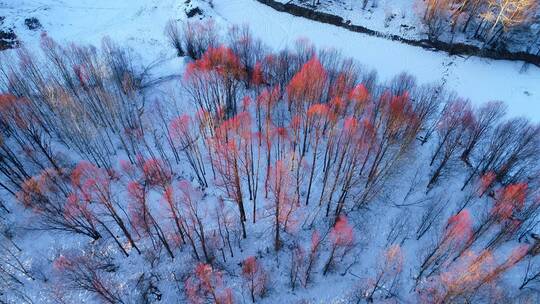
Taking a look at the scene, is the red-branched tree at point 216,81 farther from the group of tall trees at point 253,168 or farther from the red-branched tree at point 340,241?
the red-branched tree at point 340,241

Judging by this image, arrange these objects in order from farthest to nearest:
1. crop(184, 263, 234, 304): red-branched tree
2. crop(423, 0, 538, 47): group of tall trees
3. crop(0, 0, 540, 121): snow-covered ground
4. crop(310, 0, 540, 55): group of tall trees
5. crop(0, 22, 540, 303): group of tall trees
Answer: crop(310, 0, 540, 55): group of tall trees < crop(423, 0, 538, 47): group of tall trees < crop(0, 0, 540, 121): snow-covered ground < crop(0, 22, 540, 303): group of tall trees < crop(184, 263, 234, 304): red-branched tree

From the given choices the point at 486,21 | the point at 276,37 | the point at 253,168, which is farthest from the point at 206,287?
the point at 486,21

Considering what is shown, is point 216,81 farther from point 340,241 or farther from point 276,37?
point 340,241

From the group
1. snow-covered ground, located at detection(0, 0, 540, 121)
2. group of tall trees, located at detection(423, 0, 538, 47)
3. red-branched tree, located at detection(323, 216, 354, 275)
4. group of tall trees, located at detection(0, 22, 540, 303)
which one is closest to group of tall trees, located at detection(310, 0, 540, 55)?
group of tall trees, located at detection(423, 0, 538, 47)

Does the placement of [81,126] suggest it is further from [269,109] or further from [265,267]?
[265,267]

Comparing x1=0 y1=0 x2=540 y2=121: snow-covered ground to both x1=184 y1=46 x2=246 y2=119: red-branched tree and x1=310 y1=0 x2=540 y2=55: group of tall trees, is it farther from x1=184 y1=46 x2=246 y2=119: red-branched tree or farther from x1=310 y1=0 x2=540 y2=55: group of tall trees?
x1=184 y1=46 x2=246 y2=119: red-branched tree

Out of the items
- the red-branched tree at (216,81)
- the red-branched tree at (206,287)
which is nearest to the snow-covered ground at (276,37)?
the red-branched tree at (216,81)
